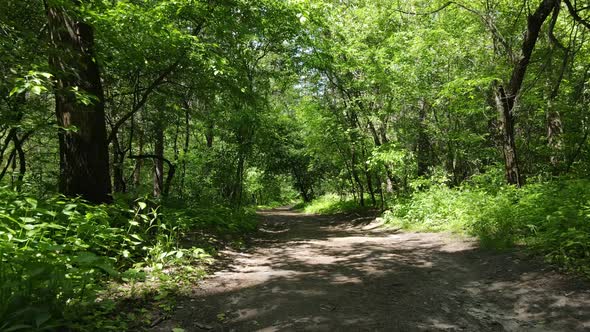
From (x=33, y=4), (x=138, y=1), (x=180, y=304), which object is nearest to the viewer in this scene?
(x=180, y=304)

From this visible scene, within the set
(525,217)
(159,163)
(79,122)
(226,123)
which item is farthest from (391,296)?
(159,163)

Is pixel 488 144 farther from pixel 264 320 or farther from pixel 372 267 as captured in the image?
pixel 264 320

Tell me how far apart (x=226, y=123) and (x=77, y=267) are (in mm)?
9144

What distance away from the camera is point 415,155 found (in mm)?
14547

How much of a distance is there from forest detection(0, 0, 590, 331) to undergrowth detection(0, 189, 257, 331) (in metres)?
0.02

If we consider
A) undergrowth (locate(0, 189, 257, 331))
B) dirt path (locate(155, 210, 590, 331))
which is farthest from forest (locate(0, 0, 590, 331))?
dirt path (locate(155, 210, 590, 331))

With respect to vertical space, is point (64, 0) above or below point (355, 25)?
below

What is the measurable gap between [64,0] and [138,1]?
10.1 ft

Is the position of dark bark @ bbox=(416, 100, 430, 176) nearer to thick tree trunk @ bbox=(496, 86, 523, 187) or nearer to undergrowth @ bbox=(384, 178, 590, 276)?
undergrowth @ bbox=(384, 178, 590, 276)

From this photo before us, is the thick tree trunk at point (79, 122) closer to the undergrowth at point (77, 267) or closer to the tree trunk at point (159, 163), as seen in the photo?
the undergrowth at point (77, 267)

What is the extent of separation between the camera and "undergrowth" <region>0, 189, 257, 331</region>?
2803mm

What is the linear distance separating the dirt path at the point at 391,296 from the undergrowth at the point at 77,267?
1.66 ft

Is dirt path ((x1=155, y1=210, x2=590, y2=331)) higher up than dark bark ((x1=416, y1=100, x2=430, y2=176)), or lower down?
lower down

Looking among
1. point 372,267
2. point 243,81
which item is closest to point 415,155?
point 243,81
